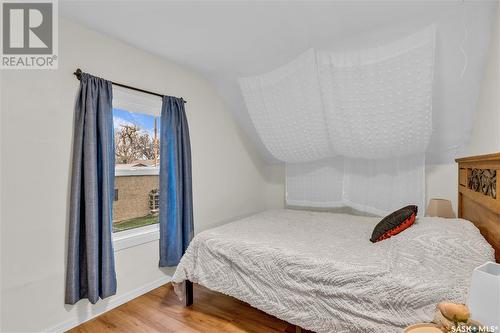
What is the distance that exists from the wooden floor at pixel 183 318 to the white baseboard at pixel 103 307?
37mm

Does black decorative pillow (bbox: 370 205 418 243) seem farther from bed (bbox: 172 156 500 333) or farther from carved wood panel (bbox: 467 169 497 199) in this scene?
carved wood panel (bbox: 467 169 497 199)

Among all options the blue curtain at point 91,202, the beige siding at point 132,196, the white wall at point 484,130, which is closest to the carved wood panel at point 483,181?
the white wall at point 484,130

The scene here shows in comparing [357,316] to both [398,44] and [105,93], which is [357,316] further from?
[105,93]

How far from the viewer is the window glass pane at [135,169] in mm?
2557

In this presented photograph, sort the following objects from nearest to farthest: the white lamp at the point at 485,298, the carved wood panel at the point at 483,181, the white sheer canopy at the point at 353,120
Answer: the white lamp at the point at 485,298 → the carved wood panel at the point at 483,181 → the white sheer canopy at the point at 353,120

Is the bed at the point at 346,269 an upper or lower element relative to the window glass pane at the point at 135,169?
lower

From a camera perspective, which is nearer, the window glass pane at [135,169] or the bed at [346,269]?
the bed at [346,269]

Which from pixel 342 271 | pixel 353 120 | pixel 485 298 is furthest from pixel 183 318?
pixel 353 120

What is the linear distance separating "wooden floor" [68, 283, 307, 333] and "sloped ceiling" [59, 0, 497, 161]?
7.73 feet

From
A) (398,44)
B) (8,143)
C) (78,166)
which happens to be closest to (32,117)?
(8,143)

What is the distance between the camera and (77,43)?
209 cm

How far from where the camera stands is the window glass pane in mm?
2557

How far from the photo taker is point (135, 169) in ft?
8.67

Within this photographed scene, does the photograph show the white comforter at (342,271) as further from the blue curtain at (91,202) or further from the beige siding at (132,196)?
the beige siding at (132,196)
